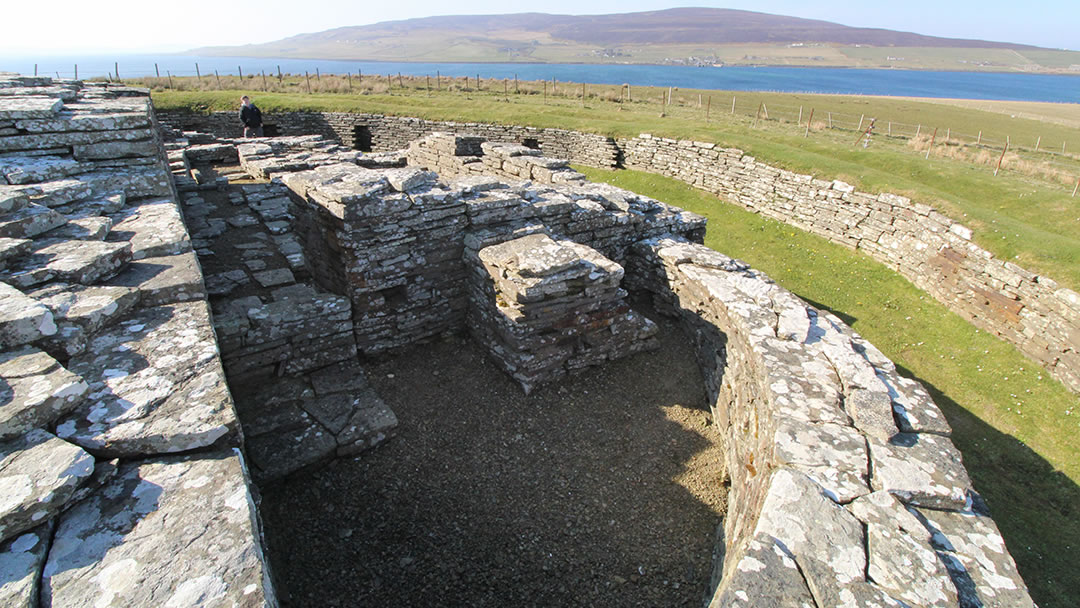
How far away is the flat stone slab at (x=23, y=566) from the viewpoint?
2.15m

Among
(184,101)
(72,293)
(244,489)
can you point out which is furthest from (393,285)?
(184,101)

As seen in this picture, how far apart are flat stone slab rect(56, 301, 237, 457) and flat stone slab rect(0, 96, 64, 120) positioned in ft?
16.9

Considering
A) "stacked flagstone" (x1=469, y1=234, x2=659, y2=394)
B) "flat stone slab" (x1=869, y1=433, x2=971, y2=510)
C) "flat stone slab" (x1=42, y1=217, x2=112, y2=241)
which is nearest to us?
"flat stone slab" (x1=869, y1=433, x2=971, y2=510)

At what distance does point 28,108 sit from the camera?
6.93 metres

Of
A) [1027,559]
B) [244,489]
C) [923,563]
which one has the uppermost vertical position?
[244,489]

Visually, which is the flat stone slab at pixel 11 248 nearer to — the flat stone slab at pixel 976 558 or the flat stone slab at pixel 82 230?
the flat stone slab at pixel 82 230

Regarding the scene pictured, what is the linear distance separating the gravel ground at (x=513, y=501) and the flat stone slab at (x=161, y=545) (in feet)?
8.08

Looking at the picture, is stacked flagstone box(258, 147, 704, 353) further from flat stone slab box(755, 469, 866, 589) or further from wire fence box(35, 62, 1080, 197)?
wire fence box(35, 62, 1080, 197)

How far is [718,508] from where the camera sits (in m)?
5.85

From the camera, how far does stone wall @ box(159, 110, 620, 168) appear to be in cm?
2159

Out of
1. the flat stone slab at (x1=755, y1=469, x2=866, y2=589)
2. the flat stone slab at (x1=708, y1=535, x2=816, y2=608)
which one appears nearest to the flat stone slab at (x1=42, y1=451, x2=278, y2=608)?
the flat stone slab at (x1=708, y1=535, x2=816, y2=608)

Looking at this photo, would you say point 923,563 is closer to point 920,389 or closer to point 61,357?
point 920,389

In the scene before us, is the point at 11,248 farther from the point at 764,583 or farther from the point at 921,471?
the point at 921,471

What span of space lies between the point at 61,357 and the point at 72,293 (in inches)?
29.7
